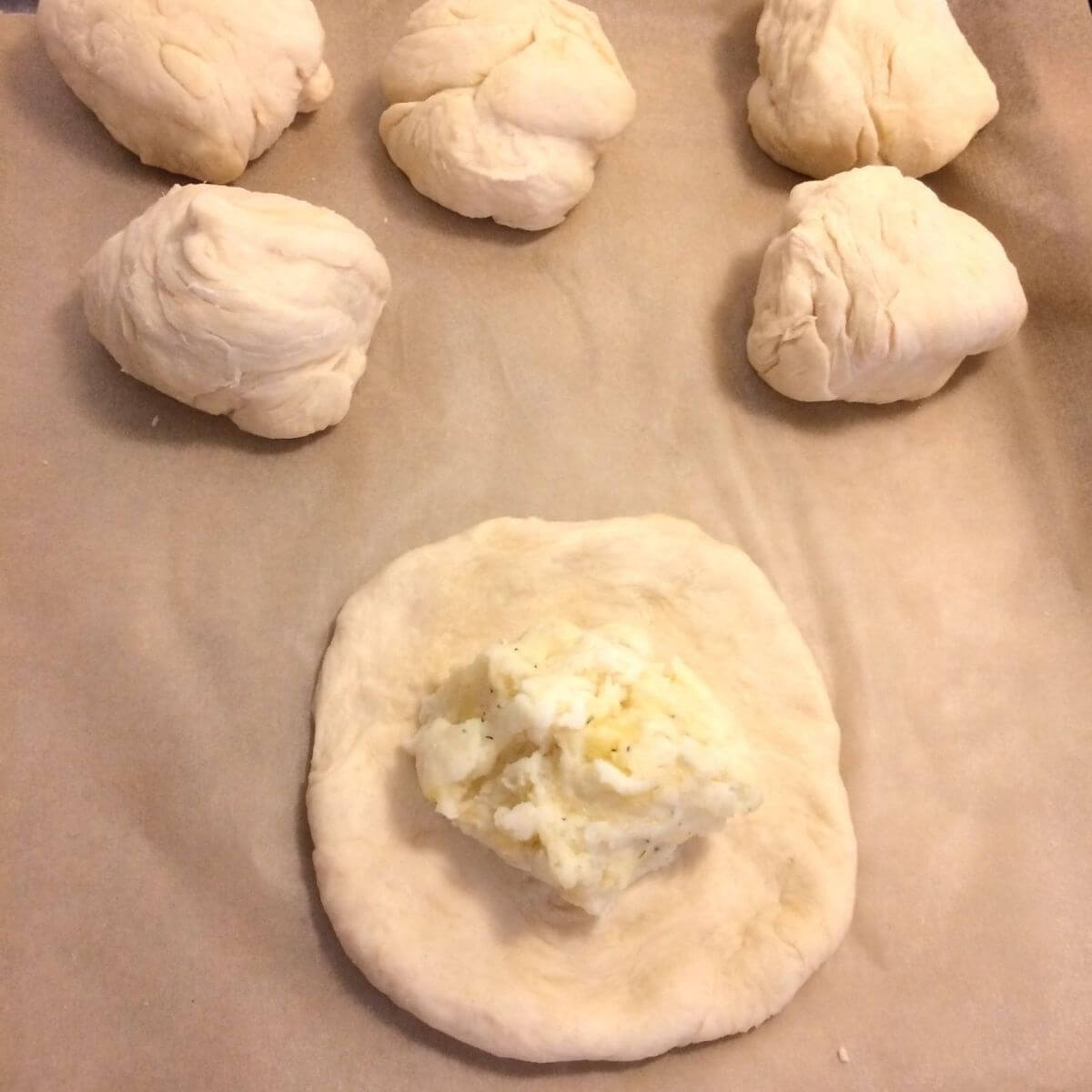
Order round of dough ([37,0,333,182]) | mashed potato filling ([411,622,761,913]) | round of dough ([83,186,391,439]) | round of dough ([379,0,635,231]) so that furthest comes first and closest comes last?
round of dough ([379,0,635,231]) → round of dough ([37,0,333,182]) → round of dough ([83,186,391,439]) → mashed potato filling ([411,622,761,913])

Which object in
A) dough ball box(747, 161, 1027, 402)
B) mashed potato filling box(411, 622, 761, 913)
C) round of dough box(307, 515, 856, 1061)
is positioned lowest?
round of dough box(307, 515, 856, 1061)

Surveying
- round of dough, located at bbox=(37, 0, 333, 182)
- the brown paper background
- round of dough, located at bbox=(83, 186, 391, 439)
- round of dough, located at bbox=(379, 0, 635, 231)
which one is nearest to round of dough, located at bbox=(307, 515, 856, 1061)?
the brown paper background

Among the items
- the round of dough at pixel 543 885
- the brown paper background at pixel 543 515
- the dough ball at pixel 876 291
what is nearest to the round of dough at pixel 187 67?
the brown paper background at pixel 543 515

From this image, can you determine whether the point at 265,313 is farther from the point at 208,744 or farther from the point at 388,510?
the point at 208,744

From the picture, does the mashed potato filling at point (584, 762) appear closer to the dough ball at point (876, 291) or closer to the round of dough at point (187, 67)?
the dough ball at point (876, 291)

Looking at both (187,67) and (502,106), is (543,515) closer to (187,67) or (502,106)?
(502,106)

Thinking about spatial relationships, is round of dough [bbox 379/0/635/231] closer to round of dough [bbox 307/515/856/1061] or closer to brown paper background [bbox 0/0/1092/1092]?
brown paper background [bbox 0/0/1092/1092]
